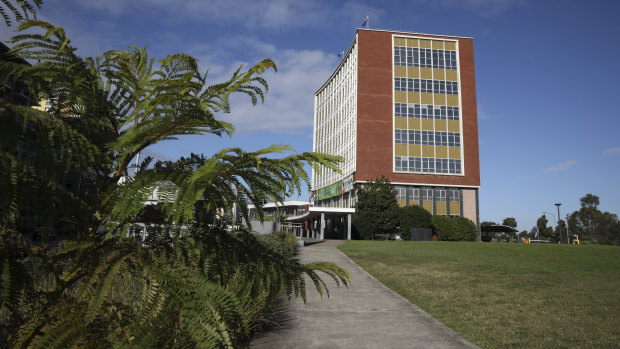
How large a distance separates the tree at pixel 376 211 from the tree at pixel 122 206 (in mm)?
45889

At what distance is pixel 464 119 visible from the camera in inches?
2277

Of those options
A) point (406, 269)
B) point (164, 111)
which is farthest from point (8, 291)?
point (406, 269)

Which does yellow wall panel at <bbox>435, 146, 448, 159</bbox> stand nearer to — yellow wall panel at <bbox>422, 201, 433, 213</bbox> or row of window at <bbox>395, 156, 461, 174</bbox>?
row of window at <bbox>395, 156, 461, 174</bbox>

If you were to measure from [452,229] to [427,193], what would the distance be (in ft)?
26.5

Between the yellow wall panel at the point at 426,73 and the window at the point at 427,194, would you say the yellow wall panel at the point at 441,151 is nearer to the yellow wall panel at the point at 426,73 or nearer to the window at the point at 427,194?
the window at the point at 427,194

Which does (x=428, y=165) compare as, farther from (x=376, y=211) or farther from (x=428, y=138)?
(x=376, y=211)

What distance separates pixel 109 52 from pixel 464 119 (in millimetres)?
61764

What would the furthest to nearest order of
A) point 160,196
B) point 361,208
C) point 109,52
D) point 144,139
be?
point 361,208
point 109,52
point 144,139
point 160,196

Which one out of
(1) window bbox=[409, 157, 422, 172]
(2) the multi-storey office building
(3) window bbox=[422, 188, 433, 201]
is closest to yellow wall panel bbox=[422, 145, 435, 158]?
(2) the multi-storey office building

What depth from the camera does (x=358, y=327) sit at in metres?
7.12

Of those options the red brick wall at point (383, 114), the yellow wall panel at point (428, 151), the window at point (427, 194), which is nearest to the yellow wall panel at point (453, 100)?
the red brick wall at point (383, 114)

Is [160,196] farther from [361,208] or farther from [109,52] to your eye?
[361,208]

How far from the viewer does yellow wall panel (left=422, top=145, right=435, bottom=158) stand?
57.0 metres

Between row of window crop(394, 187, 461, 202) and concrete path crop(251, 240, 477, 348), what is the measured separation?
47.2 m
